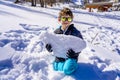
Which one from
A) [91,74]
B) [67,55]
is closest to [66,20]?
[67,55]

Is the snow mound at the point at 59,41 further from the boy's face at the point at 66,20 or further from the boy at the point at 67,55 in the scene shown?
the boy's face at the point at 66,20

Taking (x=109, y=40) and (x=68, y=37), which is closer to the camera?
(x=68, y=37)

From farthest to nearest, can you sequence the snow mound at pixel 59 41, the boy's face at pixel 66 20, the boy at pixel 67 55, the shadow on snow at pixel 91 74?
the boy's face at pixel 66 20
the snow mound at pixel 59 41
the shadow on snow at pixel 91 74
the boy at pixel 67 55

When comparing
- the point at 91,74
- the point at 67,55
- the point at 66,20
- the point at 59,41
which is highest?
the point at 66,20

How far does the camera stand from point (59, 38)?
4.45 m

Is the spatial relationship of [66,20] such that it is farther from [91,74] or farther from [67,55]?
[91,74]

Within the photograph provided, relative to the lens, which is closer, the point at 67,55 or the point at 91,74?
the point at 67,55

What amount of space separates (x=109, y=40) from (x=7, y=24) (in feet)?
10.4

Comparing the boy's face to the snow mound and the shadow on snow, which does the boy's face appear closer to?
the snow mound

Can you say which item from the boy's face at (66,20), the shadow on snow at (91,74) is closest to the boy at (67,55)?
the boy's face at (66,20)

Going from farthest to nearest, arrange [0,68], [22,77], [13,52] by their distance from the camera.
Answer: [13,52], [0,68], [22,77]

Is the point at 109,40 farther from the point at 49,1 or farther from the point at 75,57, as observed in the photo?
the point at 49,1

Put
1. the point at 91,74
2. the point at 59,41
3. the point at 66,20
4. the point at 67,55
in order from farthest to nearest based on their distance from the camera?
the point at 66,20, the point at 59,41, the point at 91,74, the point at 67,55

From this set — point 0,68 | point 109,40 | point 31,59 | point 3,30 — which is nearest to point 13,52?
point 31,59
